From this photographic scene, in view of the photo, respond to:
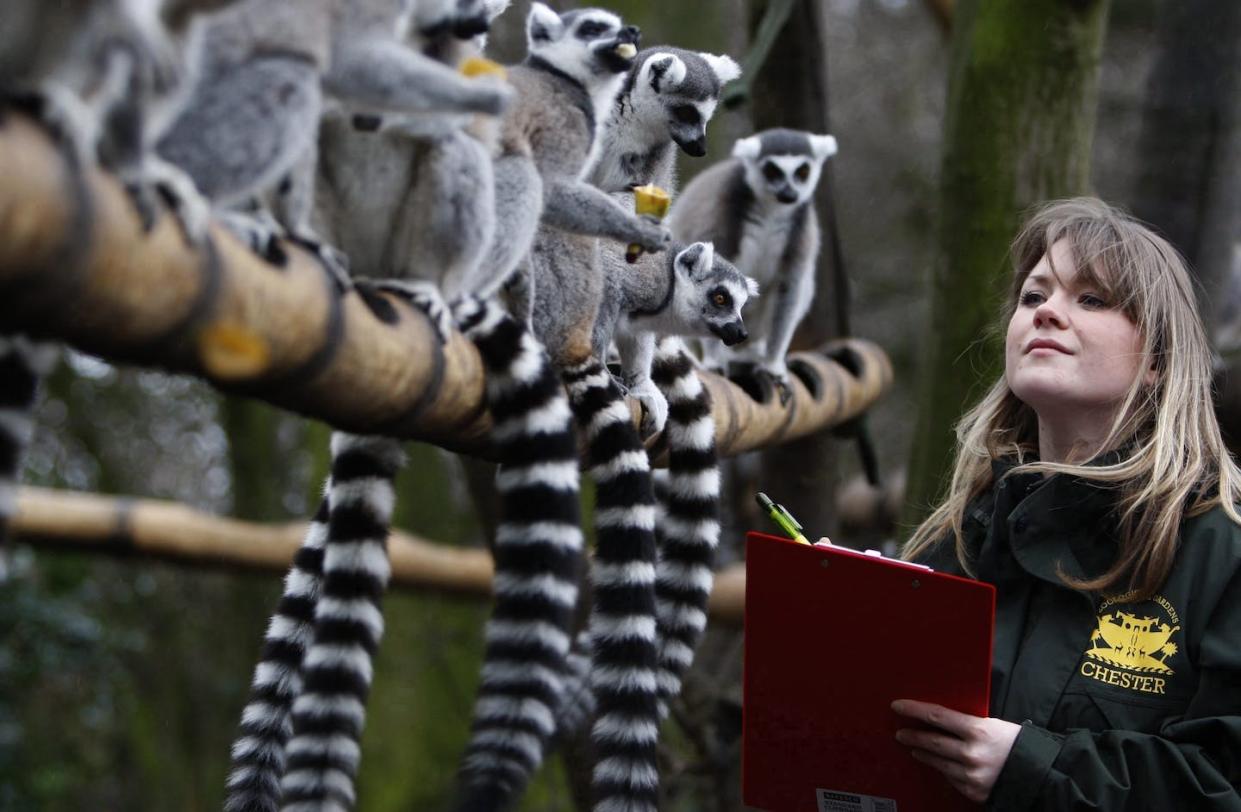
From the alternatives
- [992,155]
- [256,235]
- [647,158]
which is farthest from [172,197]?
[992,155]

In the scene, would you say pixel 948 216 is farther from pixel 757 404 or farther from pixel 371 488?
pixel 371 488

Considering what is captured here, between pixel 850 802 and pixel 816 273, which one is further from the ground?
pixel 816 273

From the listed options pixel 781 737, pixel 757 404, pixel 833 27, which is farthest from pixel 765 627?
pixel 833 27

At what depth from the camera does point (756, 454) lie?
6641 millimetres

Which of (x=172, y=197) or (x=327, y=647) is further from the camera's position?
(x=327, y=647)

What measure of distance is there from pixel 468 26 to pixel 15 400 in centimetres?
115

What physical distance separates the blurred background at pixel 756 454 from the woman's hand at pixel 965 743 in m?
1.90

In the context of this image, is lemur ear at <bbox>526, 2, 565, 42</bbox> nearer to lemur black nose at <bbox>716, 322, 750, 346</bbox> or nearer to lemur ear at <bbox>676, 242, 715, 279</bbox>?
lemur ear at <bbox>676, 242, 715, 279</bbox>

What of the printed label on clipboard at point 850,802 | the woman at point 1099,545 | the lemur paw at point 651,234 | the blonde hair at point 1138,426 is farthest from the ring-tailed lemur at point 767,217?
the printed label on clipboard at point 850,802

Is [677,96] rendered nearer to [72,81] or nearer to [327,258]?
[327,258]

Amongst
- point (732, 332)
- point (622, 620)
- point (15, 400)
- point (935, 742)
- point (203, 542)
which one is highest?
point (15, 400)

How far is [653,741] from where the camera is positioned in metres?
2.17

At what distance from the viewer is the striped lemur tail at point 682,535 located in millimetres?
2828

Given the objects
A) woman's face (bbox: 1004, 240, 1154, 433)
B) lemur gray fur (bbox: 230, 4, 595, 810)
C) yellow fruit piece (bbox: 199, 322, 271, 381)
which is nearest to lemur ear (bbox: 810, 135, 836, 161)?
woman's face (bbox: 1004, 240, 1154, 433)
